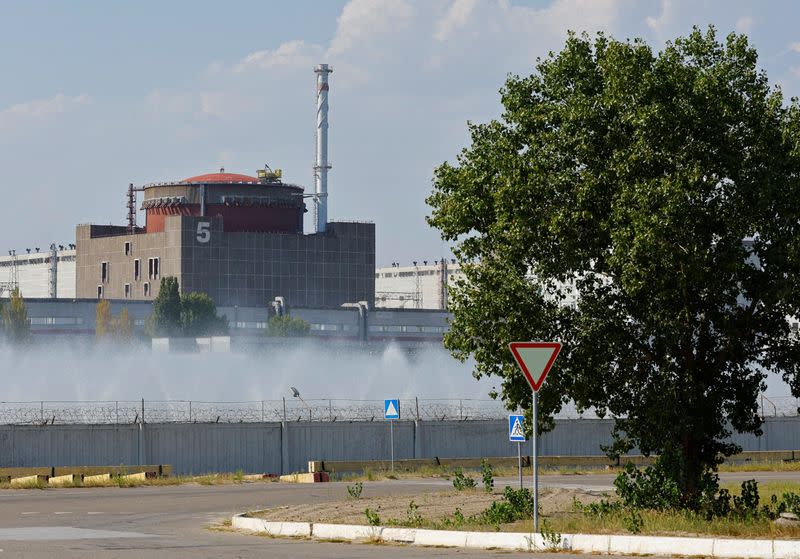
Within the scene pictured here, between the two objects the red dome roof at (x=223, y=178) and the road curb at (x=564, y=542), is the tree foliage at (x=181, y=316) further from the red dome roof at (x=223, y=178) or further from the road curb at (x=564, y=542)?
the road curb at (x=564, y=542)

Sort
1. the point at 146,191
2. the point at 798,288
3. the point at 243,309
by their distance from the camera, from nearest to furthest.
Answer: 1. the point at 798,288
2. the point at 243,309
3. the point at 146,191

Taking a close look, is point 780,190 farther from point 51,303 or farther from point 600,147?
point 51,303

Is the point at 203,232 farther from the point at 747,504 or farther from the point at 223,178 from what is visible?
the point at 747,504

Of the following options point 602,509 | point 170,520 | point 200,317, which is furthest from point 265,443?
point 200,317

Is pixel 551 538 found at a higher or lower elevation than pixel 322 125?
lower

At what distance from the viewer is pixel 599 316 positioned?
80.6 ft

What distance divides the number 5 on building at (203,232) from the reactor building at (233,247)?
0.41 ft

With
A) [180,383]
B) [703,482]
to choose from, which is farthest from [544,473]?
[180,383]

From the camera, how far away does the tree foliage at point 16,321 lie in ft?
481

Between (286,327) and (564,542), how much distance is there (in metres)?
136

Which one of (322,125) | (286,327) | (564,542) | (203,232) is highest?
(322,125)

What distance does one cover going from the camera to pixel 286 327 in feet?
510

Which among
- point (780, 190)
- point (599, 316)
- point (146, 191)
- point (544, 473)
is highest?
point (146, 191)

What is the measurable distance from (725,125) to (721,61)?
1.44 m
